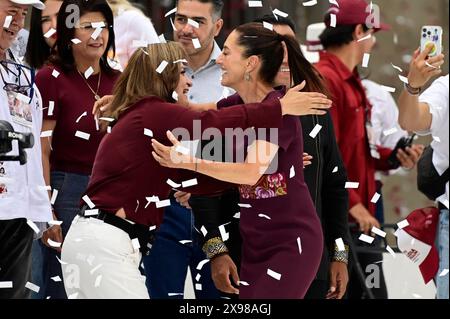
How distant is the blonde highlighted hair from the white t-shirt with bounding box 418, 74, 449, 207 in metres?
1.41

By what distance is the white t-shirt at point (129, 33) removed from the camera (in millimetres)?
7004

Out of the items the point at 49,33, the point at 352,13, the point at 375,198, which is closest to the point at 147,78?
the point at 49,33

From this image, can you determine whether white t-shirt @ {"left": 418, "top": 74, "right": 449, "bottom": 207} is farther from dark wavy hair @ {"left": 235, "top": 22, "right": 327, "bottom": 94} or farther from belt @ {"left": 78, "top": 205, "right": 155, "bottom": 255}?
belt @ {"left": 78, "top": 205, "right": 155, "bottom": 255}

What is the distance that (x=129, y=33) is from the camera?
7.04 meters

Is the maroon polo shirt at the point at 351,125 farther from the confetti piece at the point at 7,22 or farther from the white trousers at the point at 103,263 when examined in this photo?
the white trousers at the point at 103,263

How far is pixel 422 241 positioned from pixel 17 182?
1.91 m

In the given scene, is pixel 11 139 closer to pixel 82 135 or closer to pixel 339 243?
pixel 82 135

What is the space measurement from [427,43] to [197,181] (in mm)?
1180

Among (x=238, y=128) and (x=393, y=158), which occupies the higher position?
(x=238, y=128)

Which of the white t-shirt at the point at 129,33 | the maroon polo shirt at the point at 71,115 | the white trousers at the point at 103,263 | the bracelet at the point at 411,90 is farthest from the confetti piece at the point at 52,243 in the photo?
the bracelet at the point at 411,90

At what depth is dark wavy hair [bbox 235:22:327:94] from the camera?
18.6 feet

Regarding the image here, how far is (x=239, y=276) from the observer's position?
5.97 meters
